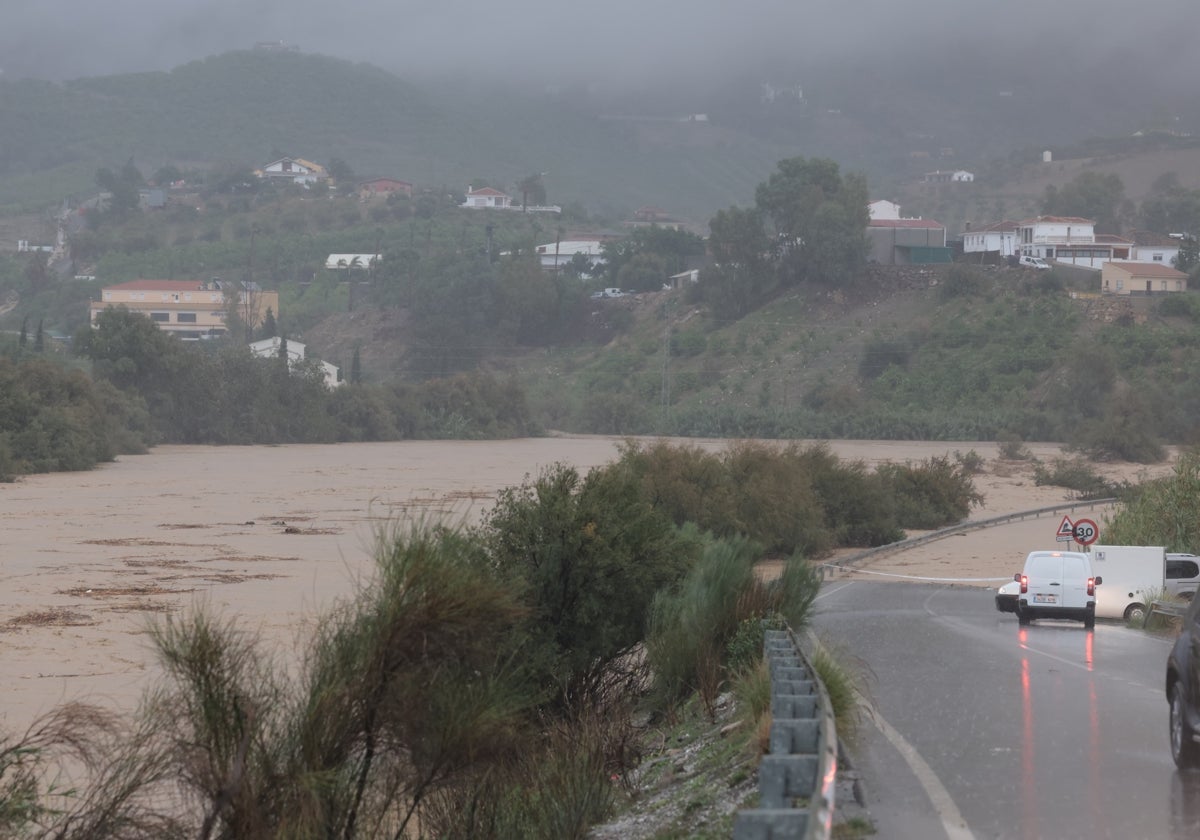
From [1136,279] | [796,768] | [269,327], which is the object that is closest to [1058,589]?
[796,768]

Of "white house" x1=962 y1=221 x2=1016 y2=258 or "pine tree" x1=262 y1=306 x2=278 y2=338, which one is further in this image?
"white house" x1=962 y1=221 x2=1016 y2=258

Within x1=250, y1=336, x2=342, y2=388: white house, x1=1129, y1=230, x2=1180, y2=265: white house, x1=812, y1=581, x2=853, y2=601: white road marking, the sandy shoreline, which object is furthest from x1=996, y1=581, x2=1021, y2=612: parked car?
x1=1129, y1=230, x2=1180, y2=265: white house

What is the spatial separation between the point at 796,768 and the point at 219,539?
1457 inches

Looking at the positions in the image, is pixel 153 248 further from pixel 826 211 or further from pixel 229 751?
pixel 229 751

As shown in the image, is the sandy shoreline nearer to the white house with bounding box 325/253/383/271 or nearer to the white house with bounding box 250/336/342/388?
the white house with bounding box 250/336/342/388

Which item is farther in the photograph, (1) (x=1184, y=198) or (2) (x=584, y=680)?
(1) (x=1184, y=198)

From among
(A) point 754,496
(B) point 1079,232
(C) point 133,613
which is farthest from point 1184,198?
(C) point 133,613

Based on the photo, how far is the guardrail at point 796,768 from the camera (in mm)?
6301

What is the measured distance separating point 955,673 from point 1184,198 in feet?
595

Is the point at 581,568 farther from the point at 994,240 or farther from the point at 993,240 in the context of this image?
the point at 993,240

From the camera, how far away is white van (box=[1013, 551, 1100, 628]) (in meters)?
25.8

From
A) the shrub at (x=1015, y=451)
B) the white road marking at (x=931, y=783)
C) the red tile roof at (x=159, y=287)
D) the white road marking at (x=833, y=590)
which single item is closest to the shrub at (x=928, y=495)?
the white road marking at (x=833, y=590)

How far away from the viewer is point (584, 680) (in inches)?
639

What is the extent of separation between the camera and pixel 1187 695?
35.1 ft
